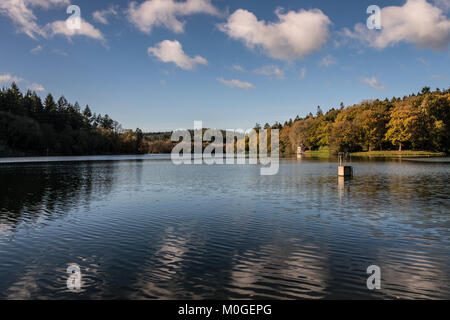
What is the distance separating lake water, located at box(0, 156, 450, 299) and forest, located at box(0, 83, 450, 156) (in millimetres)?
97668

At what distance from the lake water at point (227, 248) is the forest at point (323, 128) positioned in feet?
320

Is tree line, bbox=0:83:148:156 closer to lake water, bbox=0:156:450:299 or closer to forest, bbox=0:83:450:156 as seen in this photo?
forest, bbox=0:83:450:156

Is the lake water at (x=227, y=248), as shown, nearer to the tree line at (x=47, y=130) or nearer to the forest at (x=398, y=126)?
the forest at (x=398, y=126)

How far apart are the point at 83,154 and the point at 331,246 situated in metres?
161

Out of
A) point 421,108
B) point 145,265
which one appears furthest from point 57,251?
point 421,108

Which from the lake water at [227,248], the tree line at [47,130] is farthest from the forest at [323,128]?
the lake water at [227,248]

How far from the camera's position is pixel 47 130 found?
5197 inches

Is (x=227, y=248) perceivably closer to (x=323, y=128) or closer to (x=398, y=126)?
(x=398, y=126)

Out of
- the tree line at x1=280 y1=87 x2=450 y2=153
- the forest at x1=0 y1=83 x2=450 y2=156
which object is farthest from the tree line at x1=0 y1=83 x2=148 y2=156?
the tree line at x1=280 y1=87 x2=450 y2=153

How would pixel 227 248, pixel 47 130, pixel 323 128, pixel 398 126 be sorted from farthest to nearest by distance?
pixel 323 128, pixel 47 130, pixel 398 126, pixel 227 248

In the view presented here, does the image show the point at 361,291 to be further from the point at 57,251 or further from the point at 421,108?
the point at 421,108

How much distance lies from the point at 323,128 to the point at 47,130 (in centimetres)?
12390

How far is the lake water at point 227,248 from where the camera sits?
25.8 feet

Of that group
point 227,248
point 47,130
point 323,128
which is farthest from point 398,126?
point 47,130
